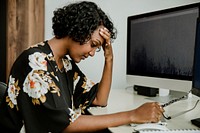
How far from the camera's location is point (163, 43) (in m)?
1.57

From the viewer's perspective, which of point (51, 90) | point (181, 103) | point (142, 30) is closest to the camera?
point (51, 90)

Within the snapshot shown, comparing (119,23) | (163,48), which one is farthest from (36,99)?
(119,23)

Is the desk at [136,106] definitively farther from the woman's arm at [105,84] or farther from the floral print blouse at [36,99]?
the floral print blouse at [36,99]

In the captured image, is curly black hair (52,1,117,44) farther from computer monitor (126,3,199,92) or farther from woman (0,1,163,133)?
computer monitor (126,3,199,92)

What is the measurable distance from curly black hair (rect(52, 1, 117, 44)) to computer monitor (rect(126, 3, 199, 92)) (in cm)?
48

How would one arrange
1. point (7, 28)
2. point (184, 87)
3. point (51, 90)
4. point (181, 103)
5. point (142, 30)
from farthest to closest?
1. point (7, 28)
2. point (142, 30)
3. point (181, 103)
4. point (184, 87)
5. point (51, 90)

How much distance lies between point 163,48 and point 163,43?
27 mm

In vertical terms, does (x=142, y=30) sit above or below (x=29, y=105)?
above

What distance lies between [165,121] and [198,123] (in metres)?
0.13

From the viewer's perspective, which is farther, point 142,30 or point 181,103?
point 142,30

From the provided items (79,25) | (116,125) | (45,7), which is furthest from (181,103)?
(45,7)

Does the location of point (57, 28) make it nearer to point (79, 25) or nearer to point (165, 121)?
point (79, 25)

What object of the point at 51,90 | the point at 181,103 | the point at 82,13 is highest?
the point at 82,13

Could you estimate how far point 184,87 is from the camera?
143 cm
